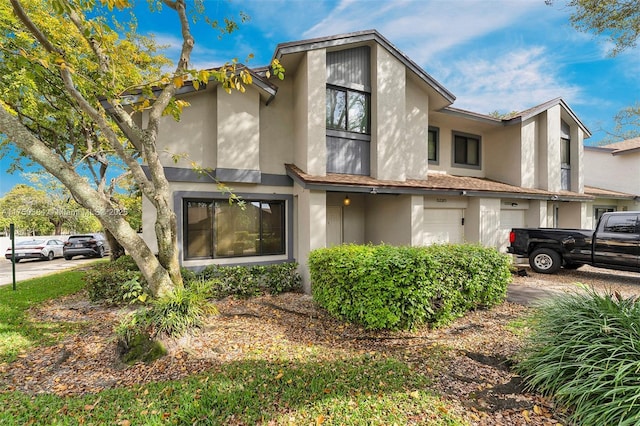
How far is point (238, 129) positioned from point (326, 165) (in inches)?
116

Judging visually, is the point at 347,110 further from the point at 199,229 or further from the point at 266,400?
the point at 266,400

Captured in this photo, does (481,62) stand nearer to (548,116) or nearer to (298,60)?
(548,116)

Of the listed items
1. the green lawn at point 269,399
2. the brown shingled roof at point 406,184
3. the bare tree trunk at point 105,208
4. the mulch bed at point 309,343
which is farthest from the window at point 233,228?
the green lawn at point 269,399

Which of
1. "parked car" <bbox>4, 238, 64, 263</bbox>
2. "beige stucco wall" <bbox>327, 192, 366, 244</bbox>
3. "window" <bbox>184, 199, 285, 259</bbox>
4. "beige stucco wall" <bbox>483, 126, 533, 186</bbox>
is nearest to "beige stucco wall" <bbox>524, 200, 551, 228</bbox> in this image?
"beige stucco wall" <bbox>483, 126, 533, 186</bbox>

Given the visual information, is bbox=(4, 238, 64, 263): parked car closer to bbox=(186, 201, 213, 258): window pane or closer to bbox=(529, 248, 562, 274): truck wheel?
bbox=(186, 201, 213, 258): window pane

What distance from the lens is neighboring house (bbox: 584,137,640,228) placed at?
16.1 metres

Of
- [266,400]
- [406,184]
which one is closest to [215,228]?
[266,400]

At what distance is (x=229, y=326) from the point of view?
558cm

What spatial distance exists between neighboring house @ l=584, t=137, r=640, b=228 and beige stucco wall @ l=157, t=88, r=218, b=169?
19.9 m

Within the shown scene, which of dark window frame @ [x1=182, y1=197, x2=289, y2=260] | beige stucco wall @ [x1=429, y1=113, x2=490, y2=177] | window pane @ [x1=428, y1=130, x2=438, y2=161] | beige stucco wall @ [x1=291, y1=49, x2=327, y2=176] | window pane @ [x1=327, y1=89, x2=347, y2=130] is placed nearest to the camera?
dark window frame @ [x1=182, y1=197, x2=289, y2=260]

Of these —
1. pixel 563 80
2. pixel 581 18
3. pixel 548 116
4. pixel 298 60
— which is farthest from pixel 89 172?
pixel 563 80

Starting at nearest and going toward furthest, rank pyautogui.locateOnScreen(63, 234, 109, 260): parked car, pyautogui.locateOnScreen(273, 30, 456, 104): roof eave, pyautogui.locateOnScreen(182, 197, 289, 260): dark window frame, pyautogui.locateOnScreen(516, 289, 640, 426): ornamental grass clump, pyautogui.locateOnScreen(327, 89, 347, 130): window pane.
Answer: pyautogui.locateOnScreen(516, 289, 640, 426): ornamental grass clump, pyautogui.locateOnScreen(182, 197, 289, 260): dark window frame, pyautogui.locateOnScreen(273, 30, 456, 104): roof eave, pyautogui.locateOnScreen(327, 89, 347, 130): window pane, pyautogui.locateOnScreen(63, 234, 109, 260): parked car

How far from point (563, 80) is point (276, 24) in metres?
15.4

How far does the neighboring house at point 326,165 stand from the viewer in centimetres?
792
